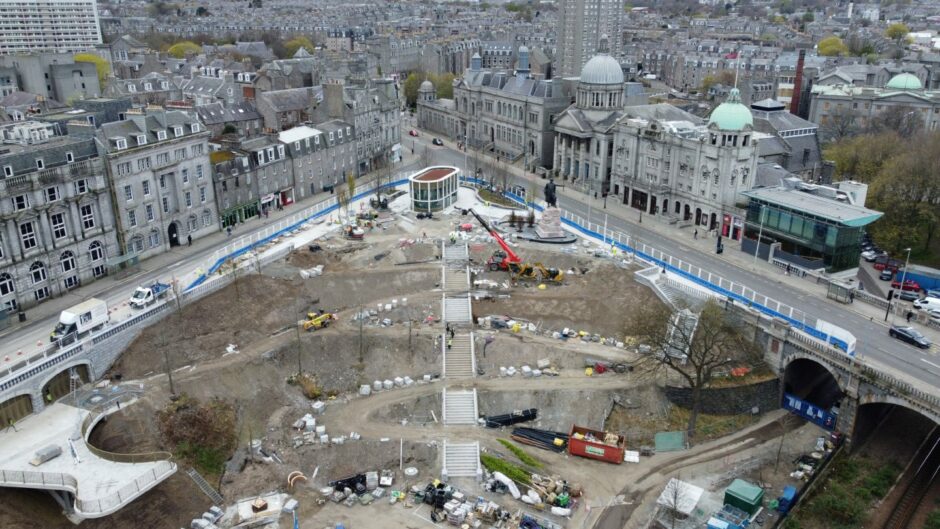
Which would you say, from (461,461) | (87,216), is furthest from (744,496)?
(87,216)

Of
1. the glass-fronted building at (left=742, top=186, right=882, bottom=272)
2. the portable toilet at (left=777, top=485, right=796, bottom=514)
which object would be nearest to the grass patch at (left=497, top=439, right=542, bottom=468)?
the portable toilet at (left=777, top=485, right=796, bottom=514)

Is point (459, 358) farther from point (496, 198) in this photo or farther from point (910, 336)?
point (496, 198)

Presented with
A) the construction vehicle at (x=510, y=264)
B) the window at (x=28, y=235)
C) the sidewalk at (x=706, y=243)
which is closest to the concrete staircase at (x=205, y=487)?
the window at (x=28, y=235)

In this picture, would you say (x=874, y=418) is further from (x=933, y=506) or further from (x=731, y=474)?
(x=731, y=474)

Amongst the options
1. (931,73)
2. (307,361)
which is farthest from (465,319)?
(931,73)

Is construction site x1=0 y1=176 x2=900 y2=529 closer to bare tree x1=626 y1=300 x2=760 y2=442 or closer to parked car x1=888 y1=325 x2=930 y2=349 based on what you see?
bare tree x1=626 y1=300 x2=760 y2=442

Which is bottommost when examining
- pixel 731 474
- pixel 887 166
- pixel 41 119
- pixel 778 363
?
pixel 731 474
